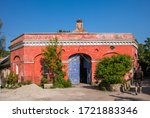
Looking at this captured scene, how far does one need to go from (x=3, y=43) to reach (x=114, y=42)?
18696mm

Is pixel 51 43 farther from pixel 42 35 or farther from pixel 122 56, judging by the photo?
pixel 122 56

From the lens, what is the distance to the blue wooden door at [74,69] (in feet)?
89.8

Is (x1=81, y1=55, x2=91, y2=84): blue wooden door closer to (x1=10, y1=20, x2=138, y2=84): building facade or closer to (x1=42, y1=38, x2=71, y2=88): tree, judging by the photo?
(x1=10, y1=20, x2=138, y2=84): building facade

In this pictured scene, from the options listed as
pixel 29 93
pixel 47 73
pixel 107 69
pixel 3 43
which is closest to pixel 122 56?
pixel 107 69

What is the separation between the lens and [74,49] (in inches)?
1065

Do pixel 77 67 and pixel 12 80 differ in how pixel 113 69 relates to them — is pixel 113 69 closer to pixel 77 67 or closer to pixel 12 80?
pixel 77 67

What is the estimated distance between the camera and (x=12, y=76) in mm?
26266

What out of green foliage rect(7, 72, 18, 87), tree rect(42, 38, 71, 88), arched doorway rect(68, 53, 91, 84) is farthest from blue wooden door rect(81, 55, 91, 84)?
green foliage rect(7, 72, 18, 87)

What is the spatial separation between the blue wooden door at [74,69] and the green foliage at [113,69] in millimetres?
7361

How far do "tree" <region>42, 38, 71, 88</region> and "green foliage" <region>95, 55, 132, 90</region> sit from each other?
509 cm

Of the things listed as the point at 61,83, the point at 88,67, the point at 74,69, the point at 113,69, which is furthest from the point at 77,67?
the point at 113,69

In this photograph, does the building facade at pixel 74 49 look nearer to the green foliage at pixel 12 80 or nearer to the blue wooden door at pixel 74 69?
the blue wooden door at pixel 74 69

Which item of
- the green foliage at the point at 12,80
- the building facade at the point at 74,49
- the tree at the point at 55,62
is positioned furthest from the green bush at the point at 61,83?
the green foliage at the point at 12,80

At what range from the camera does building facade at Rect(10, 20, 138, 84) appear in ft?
88.2
